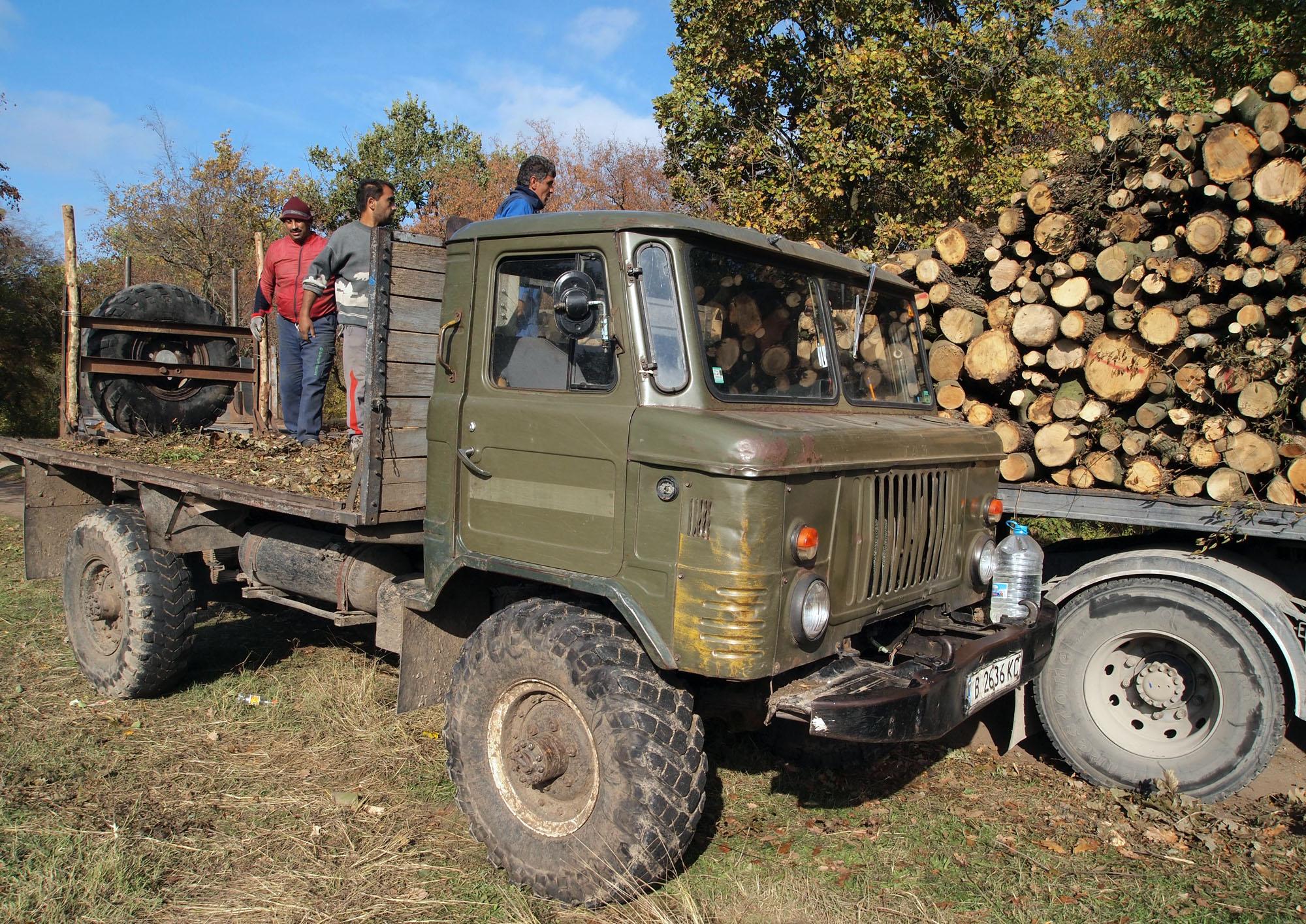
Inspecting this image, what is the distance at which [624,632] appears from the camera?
130 inches

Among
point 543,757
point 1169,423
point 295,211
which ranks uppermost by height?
point 295,211

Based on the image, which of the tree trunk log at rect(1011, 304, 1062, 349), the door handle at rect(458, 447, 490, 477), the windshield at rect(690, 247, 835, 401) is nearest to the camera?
the windshield at rect(690, 247, 835, 401)

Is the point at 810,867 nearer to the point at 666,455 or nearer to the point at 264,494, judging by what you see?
the point at 666,455

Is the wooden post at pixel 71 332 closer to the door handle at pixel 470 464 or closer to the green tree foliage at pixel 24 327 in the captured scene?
the door handle at pixel 470 464

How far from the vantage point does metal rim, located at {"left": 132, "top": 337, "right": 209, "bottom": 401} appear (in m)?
6.85

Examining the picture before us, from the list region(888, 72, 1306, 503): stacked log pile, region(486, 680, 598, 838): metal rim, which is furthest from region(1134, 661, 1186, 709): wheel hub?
region(486, 680, 598, 838): metal rim

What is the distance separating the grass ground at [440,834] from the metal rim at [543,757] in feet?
0.96

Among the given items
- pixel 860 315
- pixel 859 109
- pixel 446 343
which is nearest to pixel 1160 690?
pixel 860 315

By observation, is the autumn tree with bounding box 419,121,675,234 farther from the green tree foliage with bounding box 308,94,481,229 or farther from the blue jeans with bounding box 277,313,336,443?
the blue jeans with bounding box 277,313,336,443

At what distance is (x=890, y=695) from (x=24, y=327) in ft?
58.4

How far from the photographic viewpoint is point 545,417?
3477 millimetres

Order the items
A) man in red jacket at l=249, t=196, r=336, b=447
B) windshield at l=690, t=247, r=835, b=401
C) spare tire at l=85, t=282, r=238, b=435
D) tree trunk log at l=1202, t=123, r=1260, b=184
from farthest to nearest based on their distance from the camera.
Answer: spare tire at l=85, t=282, r=238, b=435 < man in red jacket at l=249, t=196, r=336, b=447 < tree trunk log at l=1202, t=123, r=1260, b=184 < windshield at l=690, t=247, r=835, b=401

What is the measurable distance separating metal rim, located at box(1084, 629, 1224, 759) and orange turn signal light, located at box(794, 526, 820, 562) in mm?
2230

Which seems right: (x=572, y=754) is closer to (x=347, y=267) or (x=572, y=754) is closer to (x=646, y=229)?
(x=646, y=229)
